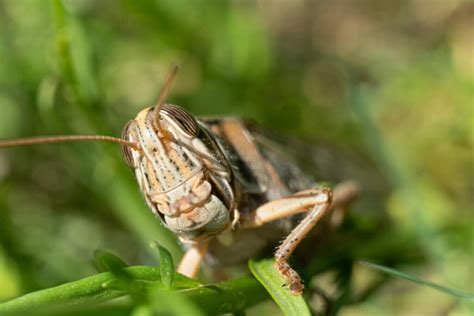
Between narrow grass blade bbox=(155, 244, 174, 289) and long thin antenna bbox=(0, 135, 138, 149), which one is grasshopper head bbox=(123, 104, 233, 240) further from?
→ narrow grass blade bbox=(155, 244, 174, 289)

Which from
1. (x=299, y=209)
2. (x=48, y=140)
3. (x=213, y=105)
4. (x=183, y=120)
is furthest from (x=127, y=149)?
(x=213, y=105)

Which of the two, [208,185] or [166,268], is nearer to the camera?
[166,268]

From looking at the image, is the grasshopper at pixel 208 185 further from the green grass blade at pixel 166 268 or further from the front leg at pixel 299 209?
the green grass blade at pixel 166 268

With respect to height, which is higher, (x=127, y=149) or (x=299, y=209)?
(x=127, y=149)

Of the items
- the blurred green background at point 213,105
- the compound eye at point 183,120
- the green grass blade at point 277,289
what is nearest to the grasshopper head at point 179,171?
the compound eye at point 183,120

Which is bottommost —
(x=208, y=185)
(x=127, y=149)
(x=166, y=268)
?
(x=166, y=268)

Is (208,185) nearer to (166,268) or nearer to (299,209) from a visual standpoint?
(166,268)

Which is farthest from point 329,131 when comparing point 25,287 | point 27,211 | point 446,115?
point 25,287
